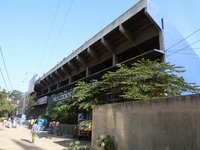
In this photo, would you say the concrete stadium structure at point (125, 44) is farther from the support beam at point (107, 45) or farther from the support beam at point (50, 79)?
the support beam at point (50, 79)

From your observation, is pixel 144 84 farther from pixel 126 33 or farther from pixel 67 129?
pixel 67 129

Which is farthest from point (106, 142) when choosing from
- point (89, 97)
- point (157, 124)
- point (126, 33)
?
point (126, 33)

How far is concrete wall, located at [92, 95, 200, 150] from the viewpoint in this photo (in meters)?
8.23

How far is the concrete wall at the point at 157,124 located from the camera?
324 inches

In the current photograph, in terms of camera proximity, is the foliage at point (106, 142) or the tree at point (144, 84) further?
the tree at point (144, 84)

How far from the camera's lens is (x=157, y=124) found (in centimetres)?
985

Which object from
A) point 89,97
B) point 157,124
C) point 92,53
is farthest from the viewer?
point 92,53

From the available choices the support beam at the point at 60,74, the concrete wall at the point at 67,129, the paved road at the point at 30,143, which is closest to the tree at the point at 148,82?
the paved road at the point at 30,143

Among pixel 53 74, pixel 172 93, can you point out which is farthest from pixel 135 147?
pixel 53 74

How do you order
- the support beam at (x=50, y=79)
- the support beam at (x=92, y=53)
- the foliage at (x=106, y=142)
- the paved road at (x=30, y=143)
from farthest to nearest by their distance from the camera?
1. the support beam at (x=50, y=79)
2. the support beam at (x=92, y=53)
3. the paved road at (x=30, y=143)
4. the foliage at (x=106, y=142)

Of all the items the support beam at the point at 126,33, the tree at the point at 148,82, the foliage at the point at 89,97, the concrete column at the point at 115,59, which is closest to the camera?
the tree at the point at 148,82

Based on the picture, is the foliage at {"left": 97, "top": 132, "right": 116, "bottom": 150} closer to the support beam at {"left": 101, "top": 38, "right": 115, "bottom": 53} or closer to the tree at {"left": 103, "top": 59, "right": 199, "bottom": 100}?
the tree at {"left": 103, "top": 59, "right": 199, "bottom": 100}

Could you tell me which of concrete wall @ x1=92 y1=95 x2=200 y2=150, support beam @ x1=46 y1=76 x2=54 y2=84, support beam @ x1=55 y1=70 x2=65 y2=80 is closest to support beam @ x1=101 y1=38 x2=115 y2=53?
concrete wall @ x1=92 y1=95 x2=200 y2=150

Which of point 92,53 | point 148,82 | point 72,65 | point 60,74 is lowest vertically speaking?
point 148,82
